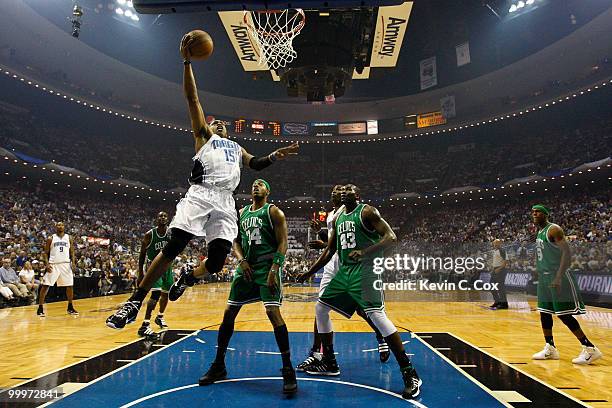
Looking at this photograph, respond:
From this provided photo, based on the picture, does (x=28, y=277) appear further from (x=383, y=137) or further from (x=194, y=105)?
(x=383, y=137)

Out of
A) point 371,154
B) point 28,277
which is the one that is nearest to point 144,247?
point 28,277

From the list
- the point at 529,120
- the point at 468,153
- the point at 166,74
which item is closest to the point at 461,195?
the point at 468,153

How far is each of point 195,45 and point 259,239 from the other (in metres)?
1.85

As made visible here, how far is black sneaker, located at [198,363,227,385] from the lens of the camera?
3787 millimetres

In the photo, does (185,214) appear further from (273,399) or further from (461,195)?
(461,195)

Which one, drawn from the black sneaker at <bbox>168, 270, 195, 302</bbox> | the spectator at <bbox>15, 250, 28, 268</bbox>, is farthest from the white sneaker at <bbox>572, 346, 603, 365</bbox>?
the spectator at <bbox>15, 250, 28, 268</bbox>

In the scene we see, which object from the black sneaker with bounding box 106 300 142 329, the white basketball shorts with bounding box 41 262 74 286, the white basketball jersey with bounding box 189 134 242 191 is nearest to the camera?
the black sneaker with bounding box 106 300 142 329

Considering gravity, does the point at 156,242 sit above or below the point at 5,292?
above

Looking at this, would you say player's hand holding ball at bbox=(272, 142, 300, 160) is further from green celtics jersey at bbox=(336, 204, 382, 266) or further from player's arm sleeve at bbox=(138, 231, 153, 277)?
player's arm sleeve at bbox=(138, 231, 153, 277)

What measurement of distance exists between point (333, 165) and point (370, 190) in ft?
14.0

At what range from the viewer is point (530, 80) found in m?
26.8

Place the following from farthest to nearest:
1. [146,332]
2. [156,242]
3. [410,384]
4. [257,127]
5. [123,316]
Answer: [257,127], [156,242], [146,332], [410,384], [123,316]

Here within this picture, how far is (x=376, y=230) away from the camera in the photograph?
4098mm

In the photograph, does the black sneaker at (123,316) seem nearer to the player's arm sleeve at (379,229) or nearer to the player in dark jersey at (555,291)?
the player's arm sleeve at (379,229)
